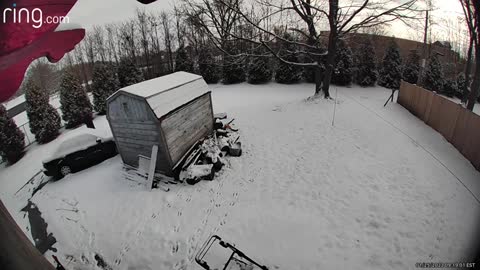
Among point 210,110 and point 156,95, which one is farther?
point 210,110

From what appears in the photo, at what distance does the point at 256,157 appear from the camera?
642 centimetres

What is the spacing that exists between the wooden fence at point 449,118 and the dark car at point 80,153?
764cm

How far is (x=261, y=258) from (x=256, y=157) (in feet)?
11.2

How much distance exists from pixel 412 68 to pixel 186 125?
14.8 meters

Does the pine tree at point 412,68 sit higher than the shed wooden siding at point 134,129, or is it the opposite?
the pine tree at point 412,68

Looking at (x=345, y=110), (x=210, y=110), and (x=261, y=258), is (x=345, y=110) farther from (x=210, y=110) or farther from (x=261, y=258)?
(x=261, y=258)

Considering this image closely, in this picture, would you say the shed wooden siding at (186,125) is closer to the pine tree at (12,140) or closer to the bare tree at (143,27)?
the bare tree at (143,27)

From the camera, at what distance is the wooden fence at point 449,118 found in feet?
16.2

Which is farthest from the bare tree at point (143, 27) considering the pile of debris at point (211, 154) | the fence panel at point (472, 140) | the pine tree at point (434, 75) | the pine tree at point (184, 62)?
the pine tree at point (434, 75)

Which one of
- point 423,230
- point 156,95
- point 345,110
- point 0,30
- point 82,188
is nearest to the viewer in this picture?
point 0,30

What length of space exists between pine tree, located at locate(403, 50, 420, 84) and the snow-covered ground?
28.3ft

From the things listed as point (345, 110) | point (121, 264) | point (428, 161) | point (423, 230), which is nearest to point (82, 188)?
point (121, 264)

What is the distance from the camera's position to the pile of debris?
5332 millimetres

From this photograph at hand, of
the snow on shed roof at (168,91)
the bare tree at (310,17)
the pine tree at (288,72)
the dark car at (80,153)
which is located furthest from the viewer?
the pine tree at (288,72)
